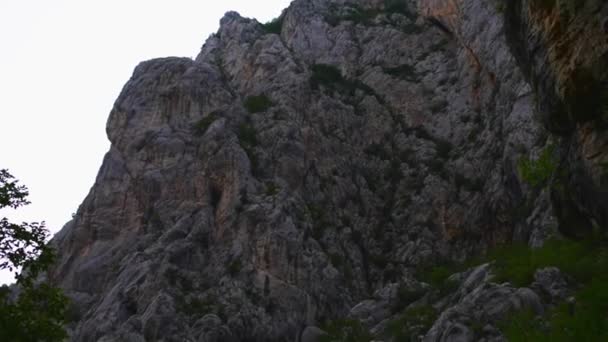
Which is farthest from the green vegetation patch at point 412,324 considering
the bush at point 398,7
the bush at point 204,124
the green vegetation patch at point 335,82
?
the bush at point 398,7

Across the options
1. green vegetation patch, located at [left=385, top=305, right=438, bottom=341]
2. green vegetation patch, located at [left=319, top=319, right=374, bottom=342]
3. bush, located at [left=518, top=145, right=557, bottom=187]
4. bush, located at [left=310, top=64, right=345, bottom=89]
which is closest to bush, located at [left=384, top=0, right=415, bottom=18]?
bush, located at [left=310, top=64, right=345, bottom=89]

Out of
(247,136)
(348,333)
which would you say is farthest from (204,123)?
(348,333)

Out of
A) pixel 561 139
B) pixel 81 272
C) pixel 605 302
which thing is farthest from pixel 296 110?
pixel 605 302

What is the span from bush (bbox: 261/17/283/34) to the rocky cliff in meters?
3.97

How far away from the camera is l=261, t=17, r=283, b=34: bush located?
70.5m

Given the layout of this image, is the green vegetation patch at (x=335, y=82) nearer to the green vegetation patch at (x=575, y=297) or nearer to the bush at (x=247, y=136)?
the bush at (x=247, y=136)

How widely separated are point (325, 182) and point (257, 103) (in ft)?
33.0

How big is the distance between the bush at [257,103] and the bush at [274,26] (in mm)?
16339

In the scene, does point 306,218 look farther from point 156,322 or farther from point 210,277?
point 156,322

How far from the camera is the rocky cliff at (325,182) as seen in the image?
33.1 metres

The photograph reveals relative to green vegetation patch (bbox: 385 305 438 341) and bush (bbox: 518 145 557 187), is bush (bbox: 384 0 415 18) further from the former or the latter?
green vegetation patch (bbox: 385 305 438 341)

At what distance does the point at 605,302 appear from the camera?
1582 centimetres

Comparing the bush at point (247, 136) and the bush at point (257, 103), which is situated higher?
the bush at point (257, 103)

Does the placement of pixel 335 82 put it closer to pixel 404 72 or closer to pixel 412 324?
pixel 404 72
